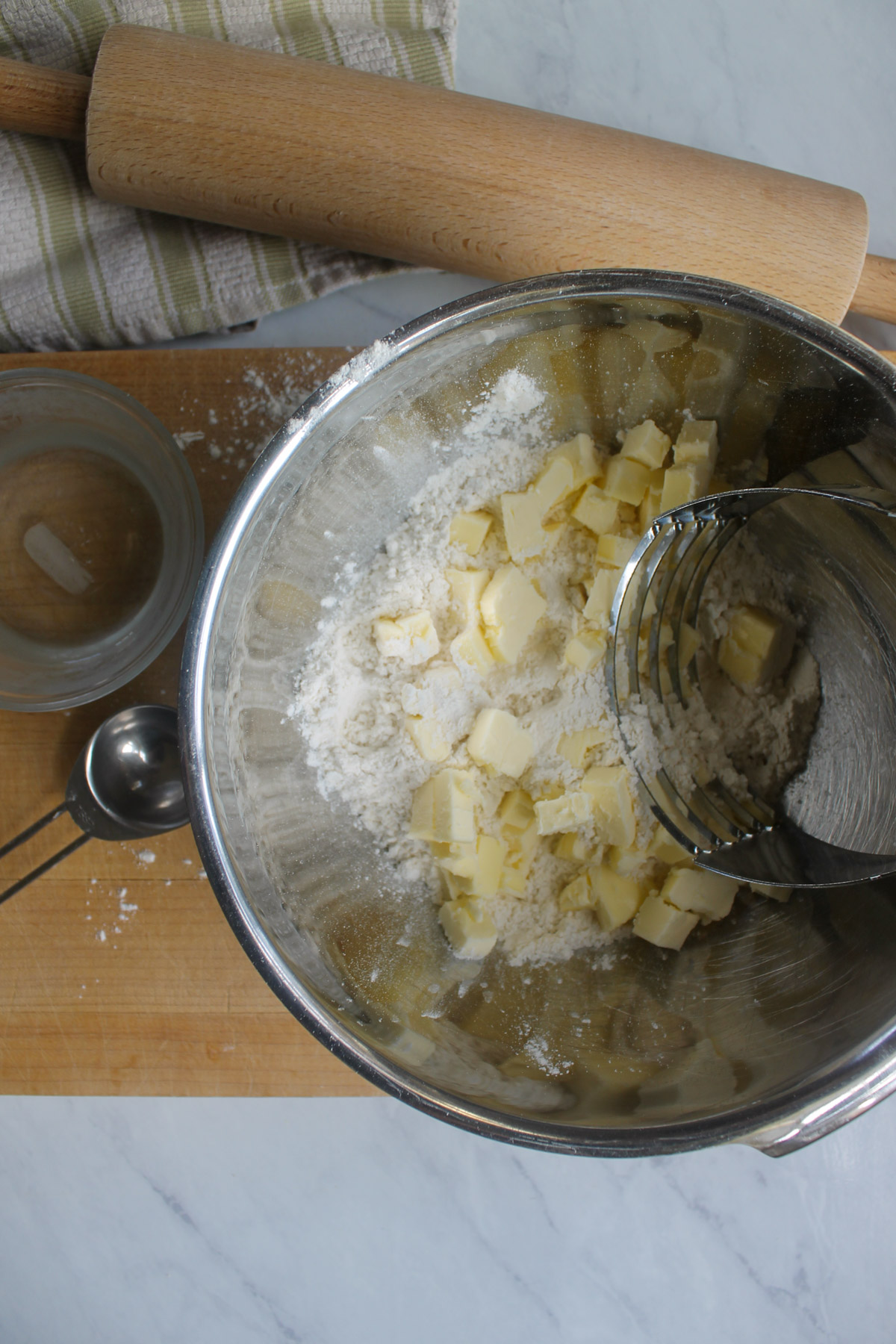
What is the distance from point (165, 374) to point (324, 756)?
0.48m

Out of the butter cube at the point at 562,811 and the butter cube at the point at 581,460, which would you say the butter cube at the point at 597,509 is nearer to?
the butter cube at the point at 581,460

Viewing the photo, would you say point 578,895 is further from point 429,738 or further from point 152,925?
point 152,925

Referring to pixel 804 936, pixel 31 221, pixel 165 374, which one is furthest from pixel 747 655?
pixel 31 221

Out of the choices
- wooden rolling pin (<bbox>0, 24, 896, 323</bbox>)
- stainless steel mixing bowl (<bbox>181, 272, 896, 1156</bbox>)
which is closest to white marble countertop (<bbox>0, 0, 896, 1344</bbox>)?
wooden rolling pin (<bbox>0, 24, 896, 323</bbox>)

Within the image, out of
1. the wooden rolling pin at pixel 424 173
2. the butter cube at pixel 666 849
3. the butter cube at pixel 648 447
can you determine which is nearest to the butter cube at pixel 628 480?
the butter cube at pixel 648 447

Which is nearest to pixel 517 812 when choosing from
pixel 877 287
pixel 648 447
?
pixel 648 447

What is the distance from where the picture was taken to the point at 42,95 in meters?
0.89

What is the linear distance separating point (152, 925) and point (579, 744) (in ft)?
1.73

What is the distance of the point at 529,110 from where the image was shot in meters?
0.90

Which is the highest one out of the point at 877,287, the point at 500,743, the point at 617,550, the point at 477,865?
the point at 877,287

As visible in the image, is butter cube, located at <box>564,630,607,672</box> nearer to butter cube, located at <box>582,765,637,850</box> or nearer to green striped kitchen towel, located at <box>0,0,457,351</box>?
butter cube, located at <box>582,765,637,850</box>

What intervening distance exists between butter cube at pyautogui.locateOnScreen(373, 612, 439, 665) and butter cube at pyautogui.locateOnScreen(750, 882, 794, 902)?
396 mm

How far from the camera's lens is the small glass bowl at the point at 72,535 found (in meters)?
0.94

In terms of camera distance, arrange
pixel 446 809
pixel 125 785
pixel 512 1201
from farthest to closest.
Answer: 1. pixel 512 1201
2. pixel 125 785
3. pixel 446 809
